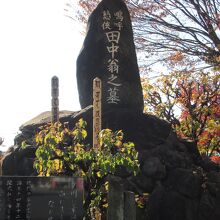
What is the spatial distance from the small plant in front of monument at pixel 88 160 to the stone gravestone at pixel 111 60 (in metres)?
7.52

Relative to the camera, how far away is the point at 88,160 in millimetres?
7137

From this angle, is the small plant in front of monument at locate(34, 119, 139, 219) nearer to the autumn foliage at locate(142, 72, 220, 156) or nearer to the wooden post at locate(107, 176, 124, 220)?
the wooden post at locate(107, 176, 124, 220)

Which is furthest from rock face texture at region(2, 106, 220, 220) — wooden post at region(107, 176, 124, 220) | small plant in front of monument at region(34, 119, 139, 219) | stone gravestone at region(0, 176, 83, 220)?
stone gravestone at region(0, 176, 83, 220)

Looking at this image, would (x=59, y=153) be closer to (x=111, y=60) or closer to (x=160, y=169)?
(x=160, y=169)

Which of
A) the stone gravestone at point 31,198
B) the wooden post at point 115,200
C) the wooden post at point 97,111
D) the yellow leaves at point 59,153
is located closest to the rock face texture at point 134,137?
the wooden post at point 97,111

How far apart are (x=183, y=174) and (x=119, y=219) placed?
26.0 feet

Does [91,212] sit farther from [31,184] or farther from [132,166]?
[31,184]

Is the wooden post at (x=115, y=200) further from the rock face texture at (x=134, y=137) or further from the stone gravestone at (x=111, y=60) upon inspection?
the stone gravestone at (x=111, y=60)

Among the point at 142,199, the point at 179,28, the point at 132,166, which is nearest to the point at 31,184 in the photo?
the point at 132,166

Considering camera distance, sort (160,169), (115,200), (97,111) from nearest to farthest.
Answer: (115,200) < (97,111) < (160,169)

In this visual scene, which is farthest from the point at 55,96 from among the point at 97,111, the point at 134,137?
the point at 134,137

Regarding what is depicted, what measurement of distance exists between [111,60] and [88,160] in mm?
8644

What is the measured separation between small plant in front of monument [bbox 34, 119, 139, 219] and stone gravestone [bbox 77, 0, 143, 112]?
7524mm

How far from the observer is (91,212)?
25.2ft
